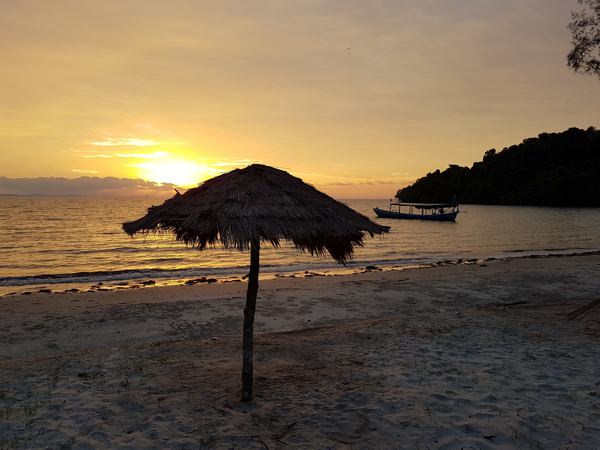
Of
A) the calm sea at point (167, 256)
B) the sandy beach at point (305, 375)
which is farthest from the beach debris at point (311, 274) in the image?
the sandy beach at point (305, 375)

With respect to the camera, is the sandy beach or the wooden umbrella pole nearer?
the sandy beach

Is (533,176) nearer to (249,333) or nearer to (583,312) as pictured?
(583,312)

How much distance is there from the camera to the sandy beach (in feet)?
16.8

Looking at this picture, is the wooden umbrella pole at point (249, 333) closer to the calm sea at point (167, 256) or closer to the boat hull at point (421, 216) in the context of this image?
the calm sea at point (167, 256)

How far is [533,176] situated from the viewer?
131500 millimetres

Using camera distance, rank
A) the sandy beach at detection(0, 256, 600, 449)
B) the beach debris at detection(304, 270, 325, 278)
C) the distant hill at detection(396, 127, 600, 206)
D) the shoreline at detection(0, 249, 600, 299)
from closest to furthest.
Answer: the sandy beach at detection(0, 256, 600, 449) < the shoreline at detection(0, 249, 600, 299) < the beach debris at detection(304, 270, 325, 278) < the distant hill at detection(396, 127, 600, 206)

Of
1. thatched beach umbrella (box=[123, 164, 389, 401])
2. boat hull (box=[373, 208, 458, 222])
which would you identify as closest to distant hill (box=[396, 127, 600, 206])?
boat hull (box=[373, 208, 458, 222])

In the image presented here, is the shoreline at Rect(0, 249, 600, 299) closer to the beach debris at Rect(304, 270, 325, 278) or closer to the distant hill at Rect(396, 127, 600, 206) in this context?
the beach debris at Rect(304, 270, 325, 278)

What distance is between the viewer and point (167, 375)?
7.17 m

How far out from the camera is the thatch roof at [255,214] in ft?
17.2

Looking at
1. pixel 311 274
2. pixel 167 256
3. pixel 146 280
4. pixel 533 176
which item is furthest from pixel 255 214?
pixel 533 176

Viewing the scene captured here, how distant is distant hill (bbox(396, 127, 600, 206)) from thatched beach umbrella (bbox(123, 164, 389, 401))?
430 feet

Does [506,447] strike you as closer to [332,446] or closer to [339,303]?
[332,446]

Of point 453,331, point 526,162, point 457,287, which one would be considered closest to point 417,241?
point 457,287
